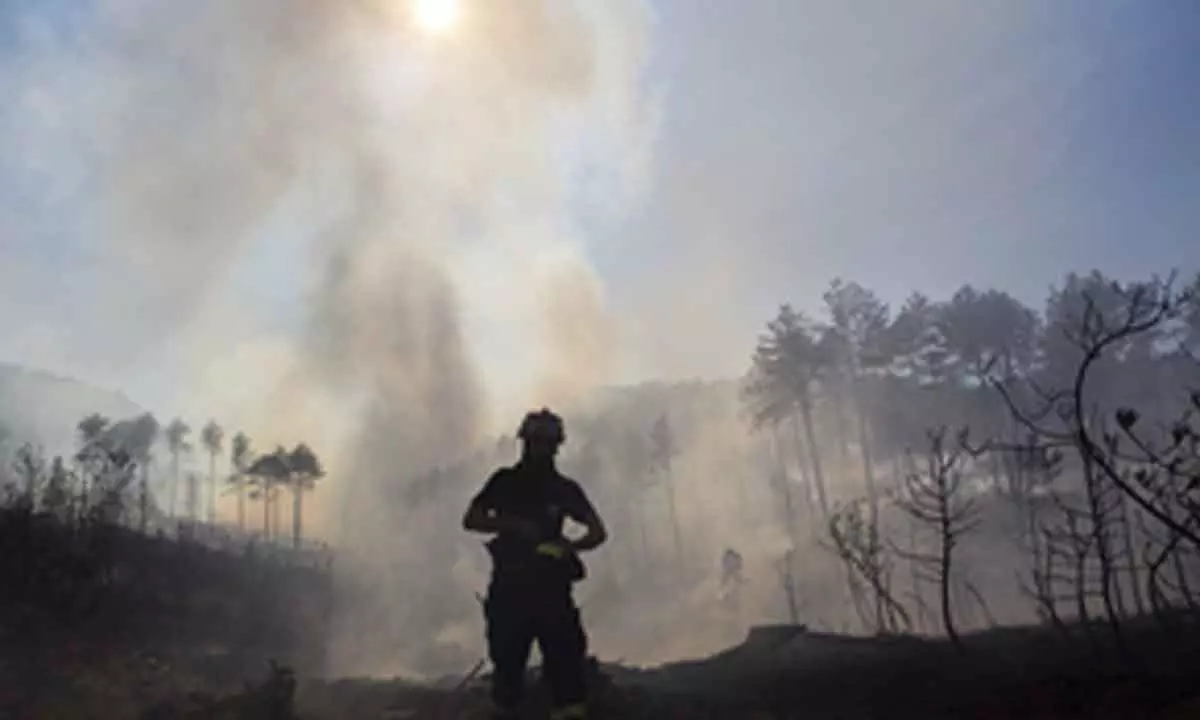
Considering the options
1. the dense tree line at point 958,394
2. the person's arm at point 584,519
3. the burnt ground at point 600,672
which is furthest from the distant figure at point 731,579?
the person's arm at point 584,519

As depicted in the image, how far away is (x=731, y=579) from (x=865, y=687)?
4854cm

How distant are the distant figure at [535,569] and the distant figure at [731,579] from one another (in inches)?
2015

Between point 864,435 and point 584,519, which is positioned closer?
point 584,519

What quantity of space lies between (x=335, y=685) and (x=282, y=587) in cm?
2094

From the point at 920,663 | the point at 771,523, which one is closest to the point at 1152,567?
the point at 920,663

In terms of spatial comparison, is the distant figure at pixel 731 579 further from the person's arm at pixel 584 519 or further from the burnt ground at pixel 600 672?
the person's arm at pixel 584 519

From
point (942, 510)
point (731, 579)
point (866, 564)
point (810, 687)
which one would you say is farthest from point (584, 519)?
point (731, 579)

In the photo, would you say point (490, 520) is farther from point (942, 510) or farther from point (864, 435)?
point (864, 435)

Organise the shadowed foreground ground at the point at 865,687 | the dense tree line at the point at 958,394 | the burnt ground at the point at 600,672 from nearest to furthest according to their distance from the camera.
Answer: the shadowed foreground ground at the point at 865,687 < the burnt ground at the point at 600,672 < the dense tree line at the point at 958,394

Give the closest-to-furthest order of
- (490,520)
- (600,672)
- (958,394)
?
(490,520)
(600,672)
(958,394)

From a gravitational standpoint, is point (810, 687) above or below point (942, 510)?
below

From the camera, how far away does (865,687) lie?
11.1 meters

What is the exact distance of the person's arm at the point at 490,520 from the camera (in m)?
6.31

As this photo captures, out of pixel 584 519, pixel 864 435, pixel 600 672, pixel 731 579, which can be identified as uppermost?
pixel 864 435
